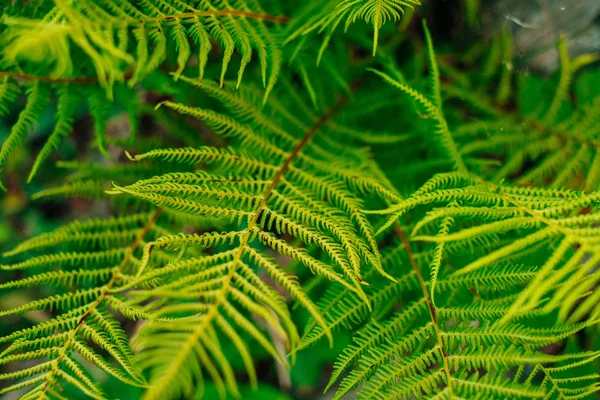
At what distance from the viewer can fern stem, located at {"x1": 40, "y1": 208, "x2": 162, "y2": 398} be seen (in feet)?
2.81

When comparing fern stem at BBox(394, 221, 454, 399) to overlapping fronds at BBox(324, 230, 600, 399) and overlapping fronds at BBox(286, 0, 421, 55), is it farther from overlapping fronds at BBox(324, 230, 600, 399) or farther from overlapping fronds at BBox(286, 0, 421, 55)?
overlapping fronds at BBox(286, 0, 421, 55)

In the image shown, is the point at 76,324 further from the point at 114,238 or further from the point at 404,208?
the point at 404,208

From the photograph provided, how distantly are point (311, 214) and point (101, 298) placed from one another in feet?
1.66

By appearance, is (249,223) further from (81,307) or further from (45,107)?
(45,107)

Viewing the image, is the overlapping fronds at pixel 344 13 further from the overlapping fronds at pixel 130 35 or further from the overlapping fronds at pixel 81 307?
the overlapping fronds at pixel 81 307

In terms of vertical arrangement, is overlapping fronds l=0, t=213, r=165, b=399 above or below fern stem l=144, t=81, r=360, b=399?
below

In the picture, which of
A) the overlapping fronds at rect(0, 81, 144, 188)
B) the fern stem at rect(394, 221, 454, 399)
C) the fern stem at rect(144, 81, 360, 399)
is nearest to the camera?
the fern stem at rect(144, 81, 360, 399)

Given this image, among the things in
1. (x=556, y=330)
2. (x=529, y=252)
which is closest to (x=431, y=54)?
(x=529, y=252)

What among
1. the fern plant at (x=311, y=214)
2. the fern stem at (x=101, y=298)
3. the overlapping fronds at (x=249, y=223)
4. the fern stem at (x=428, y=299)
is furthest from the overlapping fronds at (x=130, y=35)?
the fern stem at (x=428, y=299)

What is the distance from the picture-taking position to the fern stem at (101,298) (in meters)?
0.86

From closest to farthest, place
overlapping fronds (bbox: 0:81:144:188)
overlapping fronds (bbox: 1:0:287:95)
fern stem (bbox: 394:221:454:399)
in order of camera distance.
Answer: overlapping fronds (bbox: 1:0:287:95)
fern stem (bbox: 394:221:454:399)
overlapping fronds (bbox: 0:81:144:188)

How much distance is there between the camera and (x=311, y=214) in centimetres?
96

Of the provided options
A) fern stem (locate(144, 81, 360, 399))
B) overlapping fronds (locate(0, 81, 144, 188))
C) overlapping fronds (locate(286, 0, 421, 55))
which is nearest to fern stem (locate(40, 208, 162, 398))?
overlapping fronds (locate(0, 81, 144, 188))

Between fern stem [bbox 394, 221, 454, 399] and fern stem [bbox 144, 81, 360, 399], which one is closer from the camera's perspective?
fern stem [bbox 144, 81, 360, 399]
